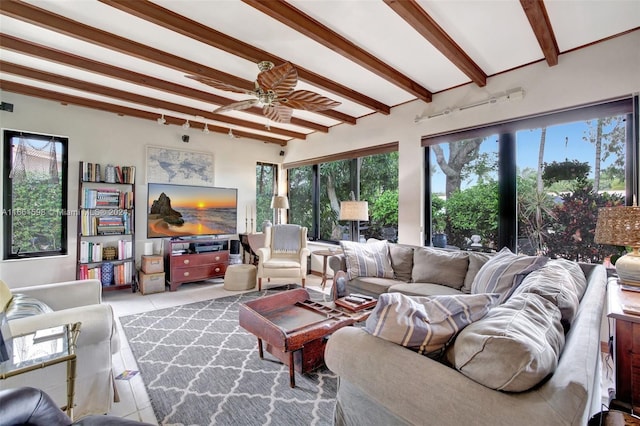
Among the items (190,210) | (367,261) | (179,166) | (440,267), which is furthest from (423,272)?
(179,166)

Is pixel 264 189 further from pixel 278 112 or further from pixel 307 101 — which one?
pixel 307 101

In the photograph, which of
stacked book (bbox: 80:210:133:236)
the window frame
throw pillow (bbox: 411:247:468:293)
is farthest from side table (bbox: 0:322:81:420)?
the window frame

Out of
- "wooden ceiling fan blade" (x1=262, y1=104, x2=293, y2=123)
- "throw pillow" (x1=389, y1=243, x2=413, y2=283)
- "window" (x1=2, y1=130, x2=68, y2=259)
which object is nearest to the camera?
"wooden ceiling fan blade" (x1=262, y1=104, x2=293, y2=123)

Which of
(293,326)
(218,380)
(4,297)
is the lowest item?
(218,380)

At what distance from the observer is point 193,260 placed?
14.6 ft

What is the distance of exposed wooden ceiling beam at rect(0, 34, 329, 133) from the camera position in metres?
2.49

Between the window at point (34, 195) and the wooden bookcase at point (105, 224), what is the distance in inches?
12.2

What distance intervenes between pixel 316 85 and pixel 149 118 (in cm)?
282

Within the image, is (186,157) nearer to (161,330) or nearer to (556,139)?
(161,330)

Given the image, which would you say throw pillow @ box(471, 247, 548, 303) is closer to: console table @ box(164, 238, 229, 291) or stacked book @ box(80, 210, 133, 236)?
console table @ box(164, 238, 229, 291)

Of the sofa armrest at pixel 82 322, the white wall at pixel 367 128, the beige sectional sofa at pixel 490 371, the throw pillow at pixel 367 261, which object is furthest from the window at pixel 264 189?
the beige sectional sofa at pixel 490 371

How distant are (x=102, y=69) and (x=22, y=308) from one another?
242 centimetres

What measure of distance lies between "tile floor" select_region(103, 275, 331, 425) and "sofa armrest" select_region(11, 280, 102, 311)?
1.79 feet

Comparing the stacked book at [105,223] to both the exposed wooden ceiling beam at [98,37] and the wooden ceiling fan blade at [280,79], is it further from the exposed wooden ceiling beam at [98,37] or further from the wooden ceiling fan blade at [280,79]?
the wooden ceiling fan blade at [280,79]
